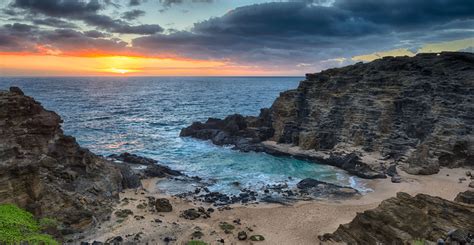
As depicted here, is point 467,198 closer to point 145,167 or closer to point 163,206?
point 163,206

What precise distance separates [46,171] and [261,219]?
72.9ft

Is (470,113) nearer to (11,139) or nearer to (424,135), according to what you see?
(424,135)

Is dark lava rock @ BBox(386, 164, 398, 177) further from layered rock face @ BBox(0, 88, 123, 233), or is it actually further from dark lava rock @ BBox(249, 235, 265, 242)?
layered rock face @ BBox(0, 88, 123, 233)

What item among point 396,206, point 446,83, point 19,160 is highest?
point 446,83

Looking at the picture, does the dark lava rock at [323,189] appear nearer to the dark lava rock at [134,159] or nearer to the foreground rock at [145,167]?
the foreground rock at [145,167]

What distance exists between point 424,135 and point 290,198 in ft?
96.5

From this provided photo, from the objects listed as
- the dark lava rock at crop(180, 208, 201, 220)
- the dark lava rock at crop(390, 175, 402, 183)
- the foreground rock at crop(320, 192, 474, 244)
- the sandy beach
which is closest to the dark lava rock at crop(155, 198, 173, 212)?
the sandy beach

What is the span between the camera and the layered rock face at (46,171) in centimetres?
2880

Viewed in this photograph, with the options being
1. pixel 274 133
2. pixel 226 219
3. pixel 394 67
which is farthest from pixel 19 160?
pixel 394 67

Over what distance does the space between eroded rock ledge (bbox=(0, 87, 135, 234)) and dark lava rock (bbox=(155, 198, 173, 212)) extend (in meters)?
4.76

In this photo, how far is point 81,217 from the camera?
3250cm

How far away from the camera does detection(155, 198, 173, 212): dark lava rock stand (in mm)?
39256

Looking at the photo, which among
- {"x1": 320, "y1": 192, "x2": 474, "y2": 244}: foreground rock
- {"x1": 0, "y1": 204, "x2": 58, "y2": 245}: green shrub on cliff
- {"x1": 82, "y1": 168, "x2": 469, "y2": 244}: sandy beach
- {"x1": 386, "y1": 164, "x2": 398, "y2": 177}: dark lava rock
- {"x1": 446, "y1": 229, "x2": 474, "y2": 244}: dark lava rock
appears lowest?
{"x1": 82, "y1": 168, "x2": 469, "y2": 244}: sandy beach

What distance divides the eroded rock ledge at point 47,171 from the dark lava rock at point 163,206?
15.6 feet
